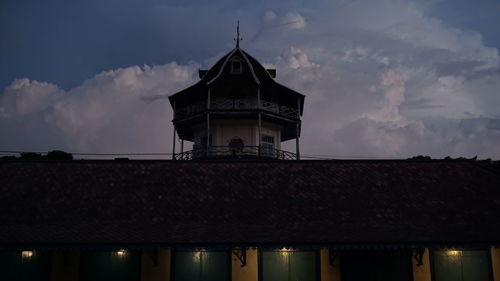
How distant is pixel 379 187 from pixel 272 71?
68.2 feet

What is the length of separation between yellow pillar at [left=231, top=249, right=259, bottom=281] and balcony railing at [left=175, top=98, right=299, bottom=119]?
16913mm

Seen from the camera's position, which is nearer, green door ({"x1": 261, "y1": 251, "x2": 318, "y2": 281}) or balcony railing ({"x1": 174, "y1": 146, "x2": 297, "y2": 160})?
green door ({"x1": 261, "y1": 251, "x2": 318, "y2": 281})

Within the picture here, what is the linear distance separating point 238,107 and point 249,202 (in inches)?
616

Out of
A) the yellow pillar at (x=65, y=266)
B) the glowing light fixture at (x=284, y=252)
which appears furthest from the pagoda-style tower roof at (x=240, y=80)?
the yellow pillar at (x=65, y=266)

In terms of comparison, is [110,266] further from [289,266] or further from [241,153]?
[241,153]

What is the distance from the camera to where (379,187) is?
18328mm

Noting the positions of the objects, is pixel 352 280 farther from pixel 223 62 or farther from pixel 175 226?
pixel 223 62

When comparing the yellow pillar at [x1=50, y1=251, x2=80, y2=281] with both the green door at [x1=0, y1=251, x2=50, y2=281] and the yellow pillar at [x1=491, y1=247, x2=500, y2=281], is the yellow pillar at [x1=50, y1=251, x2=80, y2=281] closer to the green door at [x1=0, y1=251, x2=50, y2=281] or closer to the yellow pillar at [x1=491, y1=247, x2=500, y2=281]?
the green door at [x1=0, y1=251, x2=50, y2=281]

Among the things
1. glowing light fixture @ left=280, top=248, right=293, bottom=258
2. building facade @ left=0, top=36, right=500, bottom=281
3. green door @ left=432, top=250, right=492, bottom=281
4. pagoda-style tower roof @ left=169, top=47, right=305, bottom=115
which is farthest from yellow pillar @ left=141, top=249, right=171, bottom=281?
pagoda-style tower roof @ left=169, top=47, right=305, bottom=115

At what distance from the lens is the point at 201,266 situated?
1573cm

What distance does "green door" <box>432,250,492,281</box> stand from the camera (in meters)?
15.6

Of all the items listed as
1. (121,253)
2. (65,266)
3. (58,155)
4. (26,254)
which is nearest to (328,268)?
(121,253)

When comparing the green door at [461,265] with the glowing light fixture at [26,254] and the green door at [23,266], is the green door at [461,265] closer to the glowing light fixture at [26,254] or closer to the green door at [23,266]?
the green door at [23,266]

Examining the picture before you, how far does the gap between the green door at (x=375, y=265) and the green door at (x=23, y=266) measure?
10040mm
